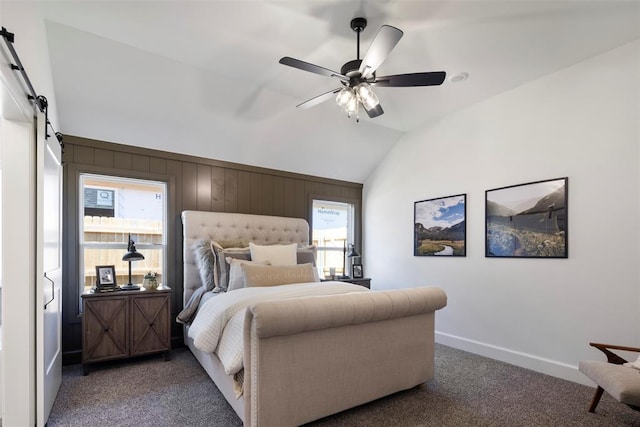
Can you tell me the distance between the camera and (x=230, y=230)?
13.8 feet

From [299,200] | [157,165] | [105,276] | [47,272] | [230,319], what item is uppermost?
[157,165]

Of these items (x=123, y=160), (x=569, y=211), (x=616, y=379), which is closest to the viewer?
(x=616, y=379)

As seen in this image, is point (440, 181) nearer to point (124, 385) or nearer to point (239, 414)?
point (239, 414)

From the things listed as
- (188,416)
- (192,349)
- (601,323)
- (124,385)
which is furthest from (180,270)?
(601,323)

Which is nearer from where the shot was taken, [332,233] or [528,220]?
[528,220]

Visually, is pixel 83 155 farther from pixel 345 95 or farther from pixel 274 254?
pixel 345 95

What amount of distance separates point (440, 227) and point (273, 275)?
2290 millimetres

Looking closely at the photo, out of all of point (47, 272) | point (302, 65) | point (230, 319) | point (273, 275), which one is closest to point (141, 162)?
point (47, 272)

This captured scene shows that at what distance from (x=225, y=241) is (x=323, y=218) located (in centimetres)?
185

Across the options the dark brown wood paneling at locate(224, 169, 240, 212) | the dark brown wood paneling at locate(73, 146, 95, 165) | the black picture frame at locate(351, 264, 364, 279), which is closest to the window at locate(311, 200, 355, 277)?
the black picture frame at locate(351, 264, 364, 279)

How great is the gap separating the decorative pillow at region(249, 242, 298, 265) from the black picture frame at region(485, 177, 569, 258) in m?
2.22

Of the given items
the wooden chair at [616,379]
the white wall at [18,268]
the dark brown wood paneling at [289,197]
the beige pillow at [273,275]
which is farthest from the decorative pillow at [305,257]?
the wooden chair at [616,379]

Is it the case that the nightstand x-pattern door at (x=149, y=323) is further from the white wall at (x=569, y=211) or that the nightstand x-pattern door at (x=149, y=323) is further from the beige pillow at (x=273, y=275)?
the white wall at (x=569, y=211)

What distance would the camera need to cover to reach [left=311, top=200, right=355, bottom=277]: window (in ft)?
17.5
